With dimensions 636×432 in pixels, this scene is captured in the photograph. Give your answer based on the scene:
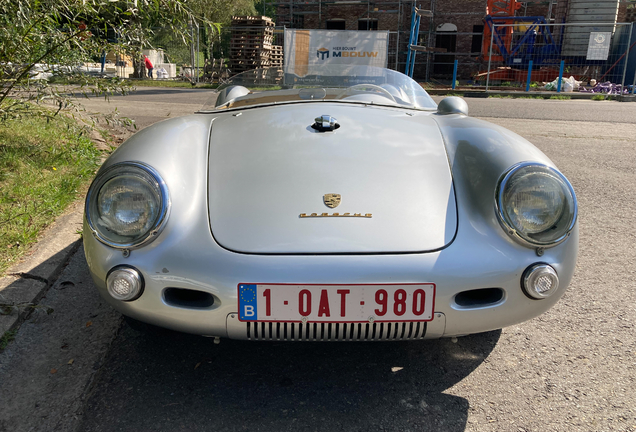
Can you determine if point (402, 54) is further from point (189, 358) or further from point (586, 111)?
point (189, 358)

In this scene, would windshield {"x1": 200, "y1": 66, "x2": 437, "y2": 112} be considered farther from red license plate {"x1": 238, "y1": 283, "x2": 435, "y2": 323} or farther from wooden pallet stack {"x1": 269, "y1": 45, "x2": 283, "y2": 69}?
wooden pallet stack {"x1": 269, "y1": 45, "x2": 283, "y2": 69}

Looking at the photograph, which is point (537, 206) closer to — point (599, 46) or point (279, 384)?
point (279, 384)

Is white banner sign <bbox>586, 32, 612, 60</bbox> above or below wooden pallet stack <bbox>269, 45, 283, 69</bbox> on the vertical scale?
above

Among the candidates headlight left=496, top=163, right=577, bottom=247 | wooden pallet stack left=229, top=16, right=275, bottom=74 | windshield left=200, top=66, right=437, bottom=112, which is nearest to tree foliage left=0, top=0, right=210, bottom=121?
windshield left=200, top=66, right=437, bottom=112

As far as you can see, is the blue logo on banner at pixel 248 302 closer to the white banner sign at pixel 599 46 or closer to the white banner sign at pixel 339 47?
the white banner sign at pixel 339 47

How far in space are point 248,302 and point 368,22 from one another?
2331cm

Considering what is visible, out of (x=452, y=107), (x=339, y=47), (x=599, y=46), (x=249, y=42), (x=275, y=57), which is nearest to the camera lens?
(x=452, y=107)

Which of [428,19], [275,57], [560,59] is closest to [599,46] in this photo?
[560,59]

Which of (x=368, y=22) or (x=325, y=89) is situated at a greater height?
(x=368, y=22)

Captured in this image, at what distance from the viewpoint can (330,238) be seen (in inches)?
70.1

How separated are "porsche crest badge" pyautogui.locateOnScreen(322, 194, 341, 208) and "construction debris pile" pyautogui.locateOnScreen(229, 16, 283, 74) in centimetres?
1606

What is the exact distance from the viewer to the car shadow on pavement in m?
1.76

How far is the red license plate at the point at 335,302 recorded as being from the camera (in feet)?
5.49

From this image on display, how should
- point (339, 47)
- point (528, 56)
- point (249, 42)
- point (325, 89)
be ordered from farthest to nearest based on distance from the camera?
point (528, 56) → point (249, 42) → point (339, 47) → point (325, 89)
